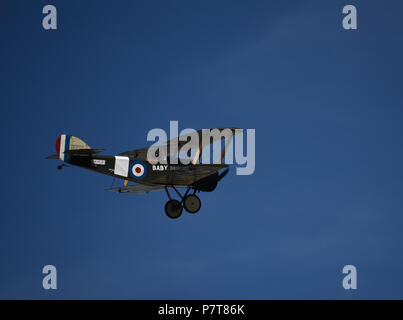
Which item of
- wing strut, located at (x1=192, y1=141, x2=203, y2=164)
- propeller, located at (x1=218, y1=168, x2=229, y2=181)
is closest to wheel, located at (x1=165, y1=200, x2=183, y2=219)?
wing strut, located at (x1=192, y1=141, x2=203, y2=164)

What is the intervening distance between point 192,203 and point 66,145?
237 inches

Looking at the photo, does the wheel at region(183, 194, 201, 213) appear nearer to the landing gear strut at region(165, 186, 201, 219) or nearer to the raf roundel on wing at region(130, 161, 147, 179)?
the landing gear strut at region(165, 186, 201, 219)

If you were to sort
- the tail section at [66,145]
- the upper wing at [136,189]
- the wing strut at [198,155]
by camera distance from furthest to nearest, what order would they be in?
the upper wing at [136,189]
the wing strut at [198,155]
the tail section at [66,145]

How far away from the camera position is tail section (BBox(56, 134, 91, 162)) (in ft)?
90.2

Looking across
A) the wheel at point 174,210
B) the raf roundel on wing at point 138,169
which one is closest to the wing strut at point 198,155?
the wheel at point 174,210

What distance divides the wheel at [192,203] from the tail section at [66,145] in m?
5.12

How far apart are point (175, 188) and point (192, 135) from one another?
2496 mm

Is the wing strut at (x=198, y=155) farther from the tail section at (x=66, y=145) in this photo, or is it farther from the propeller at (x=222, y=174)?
the tail section at (x=66, y=145)

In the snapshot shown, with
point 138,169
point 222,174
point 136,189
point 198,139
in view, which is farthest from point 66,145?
point 222,174

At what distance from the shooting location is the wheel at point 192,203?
2827 centimetres

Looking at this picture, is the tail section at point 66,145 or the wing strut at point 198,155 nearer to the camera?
the tail section at point 66,145

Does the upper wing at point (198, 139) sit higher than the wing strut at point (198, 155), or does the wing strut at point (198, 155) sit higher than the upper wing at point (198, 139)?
the upper wing at point (198, 139)
